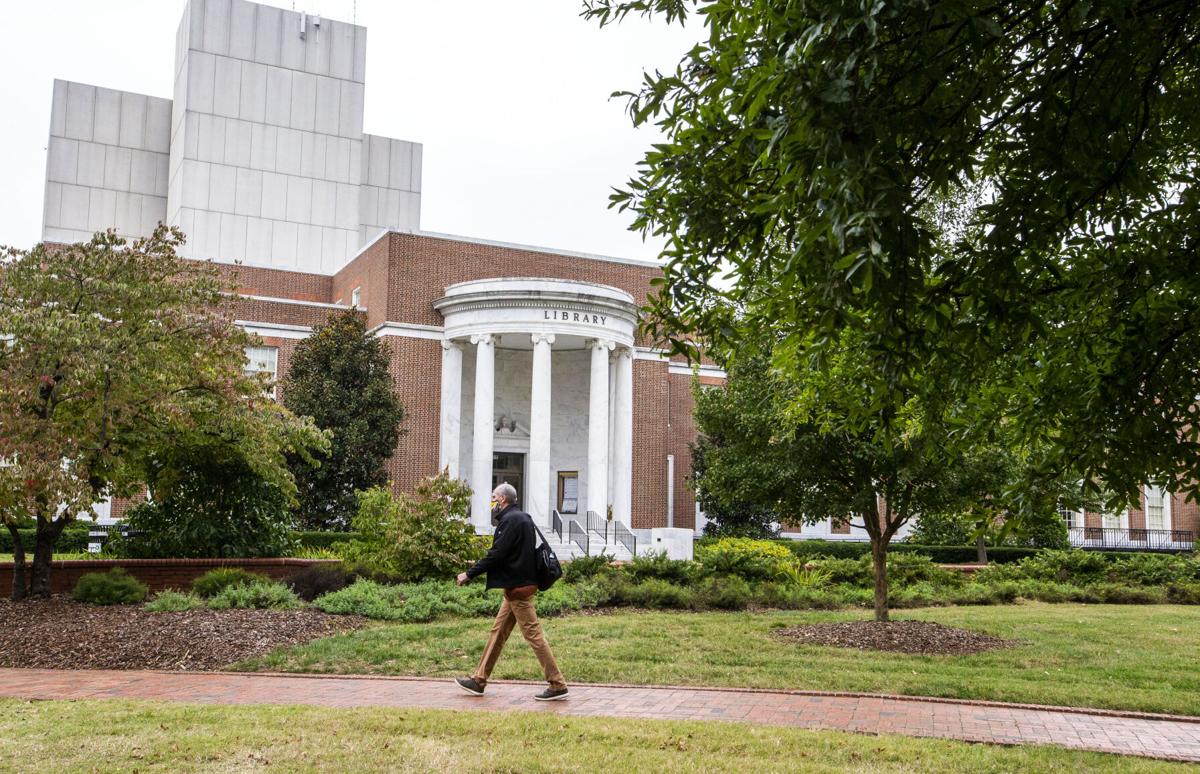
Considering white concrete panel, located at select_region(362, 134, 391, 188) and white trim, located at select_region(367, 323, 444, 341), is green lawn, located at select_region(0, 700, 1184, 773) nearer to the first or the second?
white trim, located at select_region(367, 323, 444, 341)

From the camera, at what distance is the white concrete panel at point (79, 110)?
5759cm

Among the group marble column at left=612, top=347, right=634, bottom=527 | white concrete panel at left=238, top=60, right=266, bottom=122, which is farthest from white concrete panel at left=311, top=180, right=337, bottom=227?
marble column at left=612, top=347, right=634, bottom=527

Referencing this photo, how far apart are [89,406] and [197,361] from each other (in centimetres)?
158

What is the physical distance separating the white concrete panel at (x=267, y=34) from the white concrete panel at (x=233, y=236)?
871cm

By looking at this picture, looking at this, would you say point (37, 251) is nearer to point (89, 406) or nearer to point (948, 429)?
point (89, 406)

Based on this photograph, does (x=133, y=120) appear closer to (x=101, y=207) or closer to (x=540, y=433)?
(x=101, y=207)

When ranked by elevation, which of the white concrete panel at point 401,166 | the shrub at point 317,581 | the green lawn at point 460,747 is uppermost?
the white concrete panel at point 401,166

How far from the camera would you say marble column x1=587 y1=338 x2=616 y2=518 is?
33.4 metres

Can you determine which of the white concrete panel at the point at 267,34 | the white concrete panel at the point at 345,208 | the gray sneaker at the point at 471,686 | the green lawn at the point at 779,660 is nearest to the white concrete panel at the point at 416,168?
the white concrete panel at the point at 345,208

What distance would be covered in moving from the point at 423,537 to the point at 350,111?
149 ft

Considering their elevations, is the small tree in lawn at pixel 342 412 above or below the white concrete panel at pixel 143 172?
below

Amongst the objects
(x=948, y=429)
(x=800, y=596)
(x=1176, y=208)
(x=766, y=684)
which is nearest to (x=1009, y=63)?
(x=1176, y=208)

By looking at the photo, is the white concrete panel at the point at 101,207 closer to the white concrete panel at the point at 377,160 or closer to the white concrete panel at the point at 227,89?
the white concrete panel at the point at 227,89

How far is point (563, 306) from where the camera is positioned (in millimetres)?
33250
